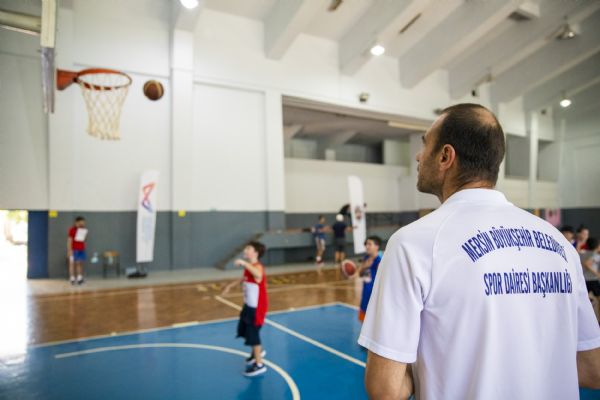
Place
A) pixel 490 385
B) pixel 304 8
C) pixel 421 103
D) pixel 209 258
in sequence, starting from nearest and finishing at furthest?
pixel 490 385 → pixel 304 8 → pixel 209 258 → pixel 421 103

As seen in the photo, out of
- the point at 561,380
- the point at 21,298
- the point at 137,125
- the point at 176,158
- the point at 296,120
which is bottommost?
the point at 21,298

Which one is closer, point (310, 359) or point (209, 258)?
point (310, 359)

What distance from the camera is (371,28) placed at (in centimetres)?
1485

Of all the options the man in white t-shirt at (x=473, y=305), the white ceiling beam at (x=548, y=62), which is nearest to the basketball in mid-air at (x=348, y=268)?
the man in white t-shirt at (x=473, y=305)

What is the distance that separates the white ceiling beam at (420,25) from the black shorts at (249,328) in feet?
Answer: 41.6

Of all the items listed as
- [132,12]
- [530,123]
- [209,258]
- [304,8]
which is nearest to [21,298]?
[209,258]

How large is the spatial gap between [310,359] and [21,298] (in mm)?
7864

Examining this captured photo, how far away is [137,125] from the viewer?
43.5 ft

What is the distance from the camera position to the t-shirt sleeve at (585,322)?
132 centimetres

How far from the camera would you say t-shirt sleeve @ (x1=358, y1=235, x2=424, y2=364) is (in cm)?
110

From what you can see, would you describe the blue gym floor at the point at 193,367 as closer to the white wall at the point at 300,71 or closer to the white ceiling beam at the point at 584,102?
the white wall at the point at 300,71

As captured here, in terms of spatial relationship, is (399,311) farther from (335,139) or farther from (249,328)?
(335,139)

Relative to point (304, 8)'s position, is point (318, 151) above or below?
below

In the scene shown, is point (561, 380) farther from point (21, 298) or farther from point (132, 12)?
point (132, 12)
